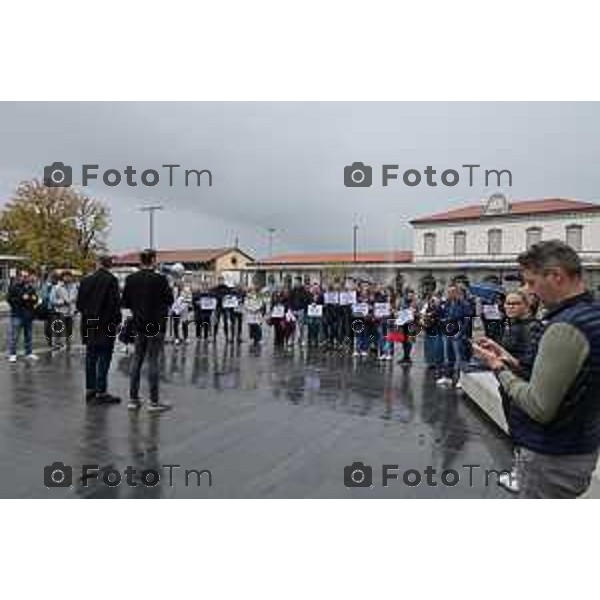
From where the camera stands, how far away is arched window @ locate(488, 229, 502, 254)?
176ft

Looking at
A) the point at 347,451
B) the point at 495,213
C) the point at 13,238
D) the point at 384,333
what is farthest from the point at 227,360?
the point at 495,213

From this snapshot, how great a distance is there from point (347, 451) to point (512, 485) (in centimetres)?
154

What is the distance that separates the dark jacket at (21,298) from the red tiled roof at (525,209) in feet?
161

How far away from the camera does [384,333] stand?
12.1 m

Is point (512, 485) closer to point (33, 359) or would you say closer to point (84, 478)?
point (84, 478)

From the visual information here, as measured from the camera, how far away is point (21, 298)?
1011 cm

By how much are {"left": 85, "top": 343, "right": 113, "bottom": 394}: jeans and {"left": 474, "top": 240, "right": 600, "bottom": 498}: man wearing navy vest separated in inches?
223

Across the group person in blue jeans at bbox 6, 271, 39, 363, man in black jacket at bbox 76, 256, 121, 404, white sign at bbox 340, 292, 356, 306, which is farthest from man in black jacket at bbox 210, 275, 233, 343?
man in black jacket at bbox 76, 256, 121, 404

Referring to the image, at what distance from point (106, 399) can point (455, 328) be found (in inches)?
219

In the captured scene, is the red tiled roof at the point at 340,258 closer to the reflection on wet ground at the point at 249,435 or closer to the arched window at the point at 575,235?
the arched window at the point at 575,235

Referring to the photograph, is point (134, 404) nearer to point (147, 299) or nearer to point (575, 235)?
point (147, 299)

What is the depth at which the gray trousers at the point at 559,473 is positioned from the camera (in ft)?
7.73

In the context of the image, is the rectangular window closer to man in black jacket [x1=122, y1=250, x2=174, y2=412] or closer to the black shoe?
man in black jacket [x1=122, y1=250, x2=174, y2=412]

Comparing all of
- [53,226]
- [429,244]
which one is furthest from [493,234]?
[53,226]
